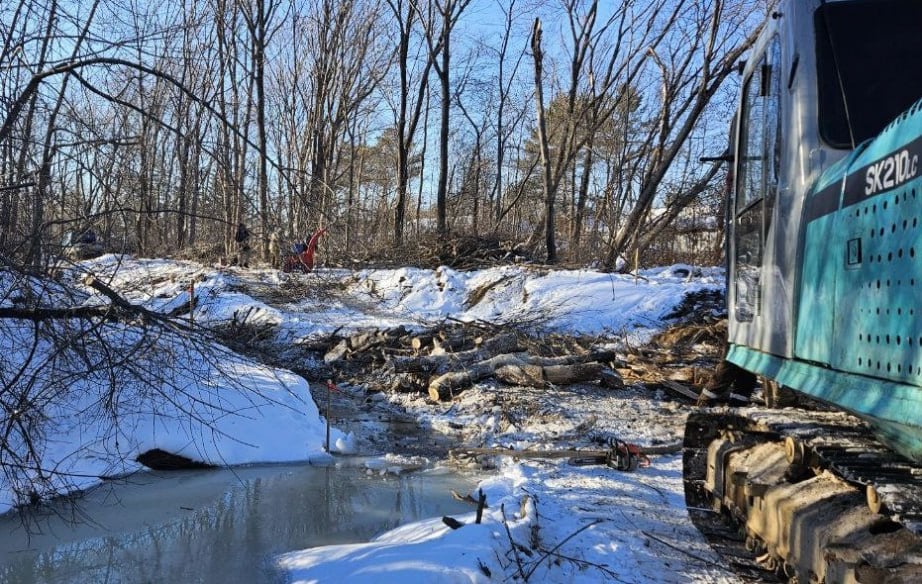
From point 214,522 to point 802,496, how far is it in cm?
450

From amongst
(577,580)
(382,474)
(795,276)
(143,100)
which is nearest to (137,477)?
(382,474)

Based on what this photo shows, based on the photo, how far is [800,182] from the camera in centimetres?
287

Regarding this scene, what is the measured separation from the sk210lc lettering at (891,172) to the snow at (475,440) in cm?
287

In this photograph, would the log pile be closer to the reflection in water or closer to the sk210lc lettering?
the reflection in water

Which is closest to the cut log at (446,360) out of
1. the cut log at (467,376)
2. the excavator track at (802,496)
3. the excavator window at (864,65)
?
the cut log at (467,376)

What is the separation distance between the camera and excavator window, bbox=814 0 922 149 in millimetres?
2613

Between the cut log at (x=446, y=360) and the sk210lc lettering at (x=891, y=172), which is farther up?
the sk210lc lettering at (x=891, y=172)

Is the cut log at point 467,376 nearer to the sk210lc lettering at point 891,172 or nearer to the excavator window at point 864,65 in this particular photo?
the excavator window at point 864,65

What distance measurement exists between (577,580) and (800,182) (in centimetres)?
263

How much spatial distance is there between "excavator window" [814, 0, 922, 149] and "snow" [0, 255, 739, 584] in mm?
2806

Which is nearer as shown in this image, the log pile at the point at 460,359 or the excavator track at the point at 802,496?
the excavator track at the point at 802,496

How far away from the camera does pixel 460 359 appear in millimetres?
11086

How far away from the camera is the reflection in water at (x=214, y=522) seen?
465 cm

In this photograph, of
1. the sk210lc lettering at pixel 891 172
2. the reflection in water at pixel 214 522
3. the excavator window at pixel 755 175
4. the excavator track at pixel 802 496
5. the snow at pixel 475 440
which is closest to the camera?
the sk210lc lettering at pixel 891 172
